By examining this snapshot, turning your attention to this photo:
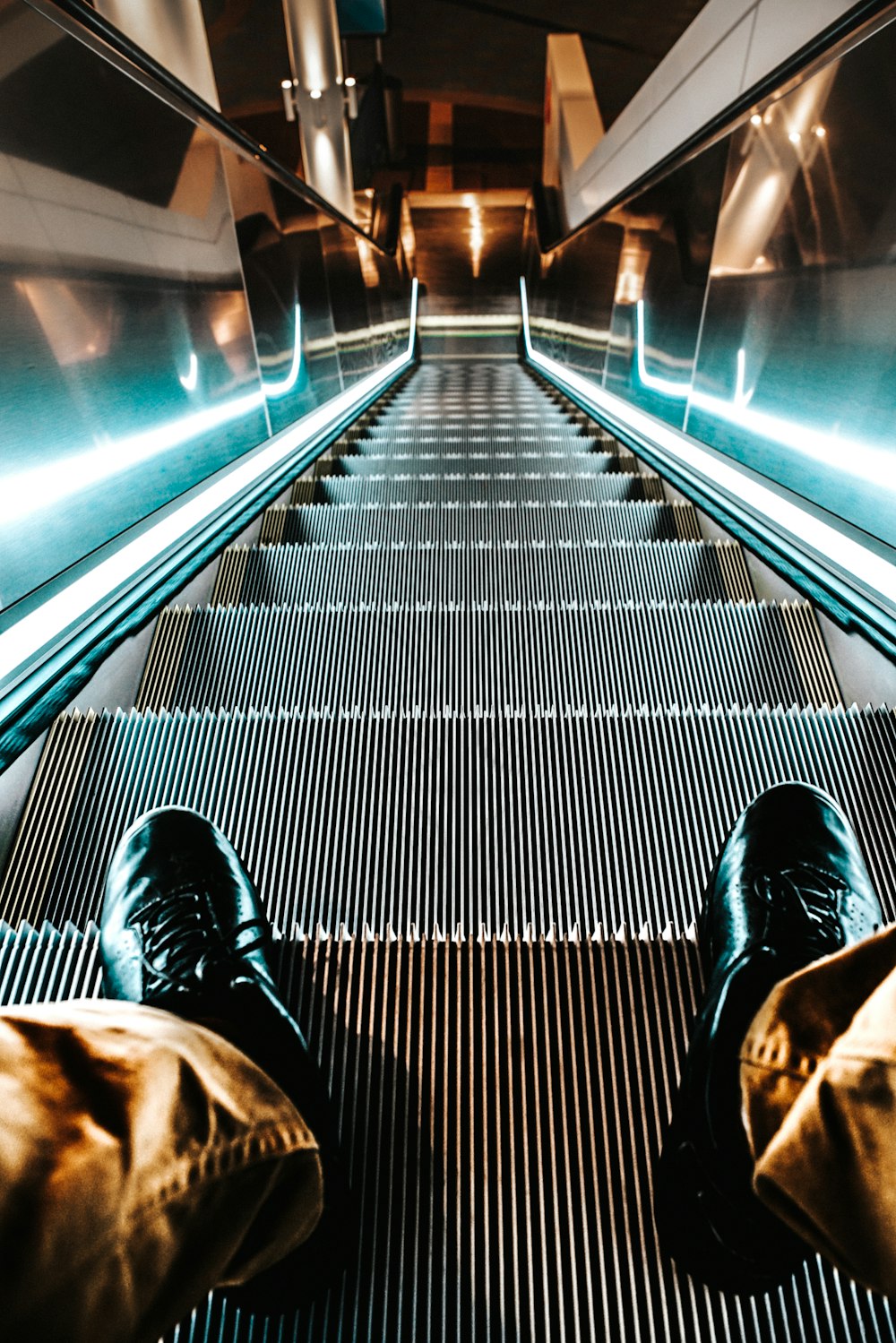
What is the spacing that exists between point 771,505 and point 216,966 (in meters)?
2.39

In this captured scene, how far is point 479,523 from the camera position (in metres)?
3.41

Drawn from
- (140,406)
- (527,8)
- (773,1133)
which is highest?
(527,8)

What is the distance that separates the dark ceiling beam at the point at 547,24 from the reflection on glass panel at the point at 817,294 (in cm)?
1522

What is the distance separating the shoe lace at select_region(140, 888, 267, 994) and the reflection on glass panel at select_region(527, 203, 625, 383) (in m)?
6.69

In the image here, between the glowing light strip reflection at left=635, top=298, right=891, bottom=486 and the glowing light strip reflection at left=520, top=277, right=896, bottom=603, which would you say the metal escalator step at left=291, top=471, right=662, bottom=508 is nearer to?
the glowing light strip reflection at left=520, top=277, right=896, bottom=603

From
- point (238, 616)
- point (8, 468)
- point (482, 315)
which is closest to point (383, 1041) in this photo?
point (238, 616)

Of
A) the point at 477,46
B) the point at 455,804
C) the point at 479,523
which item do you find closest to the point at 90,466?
the point at 479,523

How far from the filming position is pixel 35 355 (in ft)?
7.47

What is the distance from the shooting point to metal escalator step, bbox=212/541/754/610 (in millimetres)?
2762

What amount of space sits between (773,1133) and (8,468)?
2225mm

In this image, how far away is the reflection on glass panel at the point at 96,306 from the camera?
2180 millimetres

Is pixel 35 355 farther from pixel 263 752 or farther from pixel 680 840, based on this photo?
pixel 680 840

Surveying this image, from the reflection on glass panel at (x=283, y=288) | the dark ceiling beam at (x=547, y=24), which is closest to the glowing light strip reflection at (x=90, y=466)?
the reflection on glass panel at (x=283, y=288)

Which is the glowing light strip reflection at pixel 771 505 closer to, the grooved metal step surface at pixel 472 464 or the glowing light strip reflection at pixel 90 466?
the grooved metal step surface at pixel 472 464
